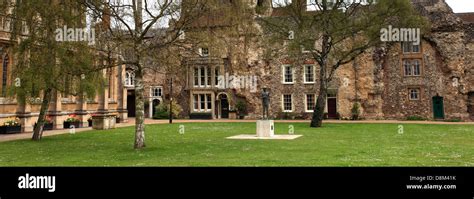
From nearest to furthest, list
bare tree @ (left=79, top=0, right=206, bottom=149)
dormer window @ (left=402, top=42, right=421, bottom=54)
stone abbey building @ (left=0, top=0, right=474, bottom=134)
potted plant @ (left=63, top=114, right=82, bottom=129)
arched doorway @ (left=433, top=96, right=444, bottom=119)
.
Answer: bare tree @ (left=79, top=0, right=206, bottom=149) < potted plant @ (left=63, top=114, right=82, bottom=129) < stone abbey building @ (left=0, top=0, right=474, bottom=134) < arched doorway @ (left=433, top=96, right=444, bottom=119) < dormer window @ (left=402, top=42, right=421, bottom=54)

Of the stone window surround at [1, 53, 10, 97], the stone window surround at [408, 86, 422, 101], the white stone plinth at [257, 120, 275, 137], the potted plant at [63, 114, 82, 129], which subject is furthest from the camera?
the stone window surround at [408, 86, 422, 101]

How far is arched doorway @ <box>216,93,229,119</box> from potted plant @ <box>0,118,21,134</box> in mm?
23971

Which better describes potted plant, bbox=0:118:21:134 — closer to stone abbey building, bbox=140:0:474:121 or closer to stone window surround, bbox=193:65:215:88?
stone abbey building, bbox=140:0:474:121

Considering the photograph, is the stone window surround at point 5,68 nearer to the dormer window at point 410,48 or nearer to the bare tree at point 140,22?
the bare tree at point 140,22

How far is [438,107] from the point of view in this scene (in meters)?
38.5

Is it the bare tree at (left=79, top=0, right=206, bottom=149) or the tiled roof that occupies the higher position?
the tiled roof

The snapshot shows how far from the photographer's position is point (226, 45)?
1617cm

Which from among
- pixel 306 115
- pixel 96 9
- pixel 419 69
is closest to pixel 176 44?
pixel 96 9

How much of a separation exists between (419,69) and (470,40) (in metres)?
5.55

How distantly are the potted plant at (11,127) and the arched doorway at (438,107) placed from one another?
124 feet

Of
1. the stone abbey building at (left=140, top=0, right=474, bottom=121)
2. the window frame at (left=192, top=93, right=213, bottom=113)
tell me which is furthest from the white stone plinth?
the window frame at (left=192, top=93, right=213, bottom=113)

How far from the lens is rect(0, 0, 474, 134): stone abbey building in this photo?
3794 centimetres

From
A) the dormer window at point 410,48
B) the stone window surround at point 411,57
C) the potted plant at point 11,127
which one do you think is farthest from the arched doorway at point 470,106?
the potted plant at point 11,127

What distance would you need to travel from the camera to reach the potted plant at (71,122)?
1202 inches
